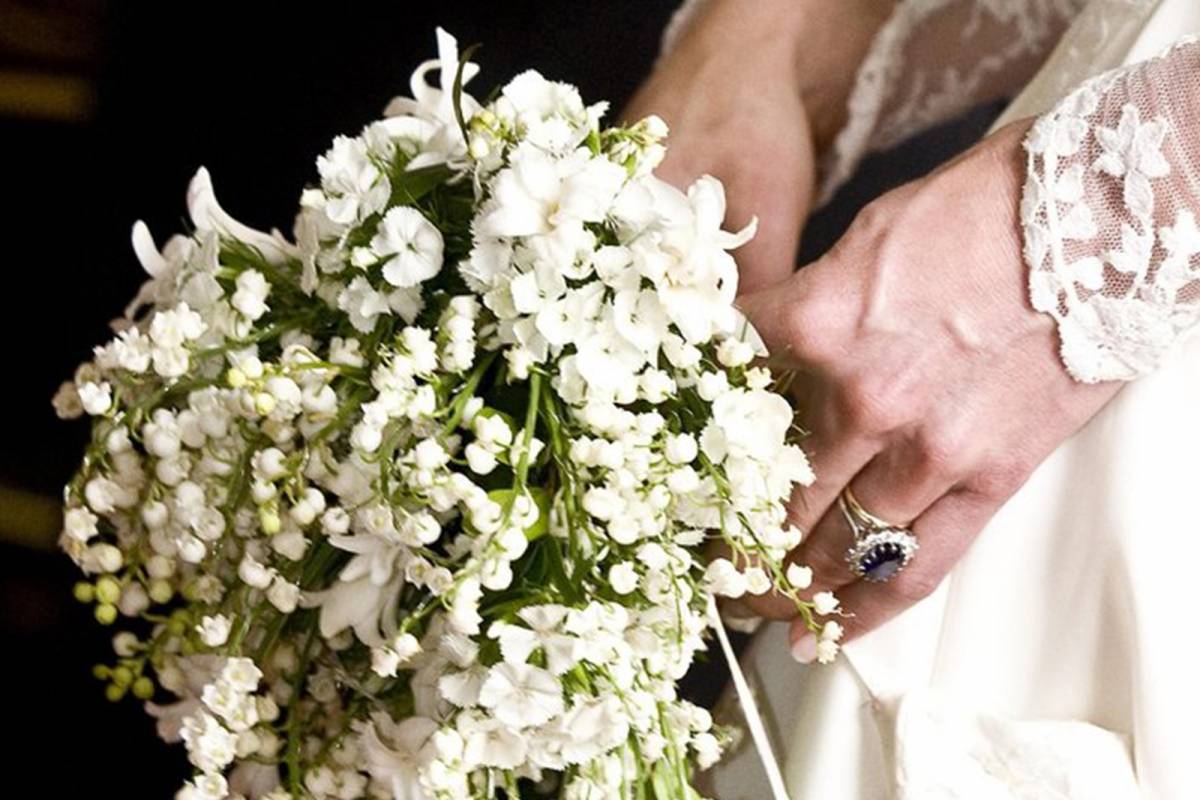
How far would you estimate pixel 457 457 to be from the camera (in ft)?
2.25

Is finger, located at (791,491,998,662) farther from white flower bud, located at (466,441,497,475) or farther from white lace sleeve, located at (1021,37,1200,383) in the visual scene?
white flower bud, located at (466,441,497,475)

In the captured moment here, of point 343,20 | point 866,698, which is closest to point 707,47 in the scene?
point 866,698

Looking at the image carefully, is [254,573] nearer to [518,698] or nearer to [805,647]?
[518,698]

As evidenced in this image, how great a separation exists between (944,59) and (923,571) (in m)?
0.53

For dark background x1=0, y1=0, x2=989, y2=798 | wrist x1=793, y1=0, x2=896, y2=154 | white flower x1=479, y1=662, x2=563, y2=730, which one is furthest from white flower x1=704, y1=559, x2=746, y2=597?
dark background x1=0, y1=0, x2=989, y2=798

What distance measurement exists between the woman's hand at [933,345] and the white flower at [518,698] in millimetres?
243

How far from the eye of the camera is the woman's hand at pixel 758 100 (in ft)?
3.49

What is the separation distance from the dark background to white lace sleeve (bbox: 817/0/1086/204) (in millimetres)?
889

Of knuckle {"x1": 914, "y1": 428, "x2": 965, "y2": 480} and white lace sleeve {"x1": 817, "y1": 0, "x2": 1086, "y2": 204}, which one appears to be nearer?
knuckle {"x1": 914, "y1": 428, "x2": 965, "y2": 480}

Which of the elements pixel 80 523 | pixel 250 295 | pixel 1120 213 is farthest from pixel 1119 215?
pixel 80 523

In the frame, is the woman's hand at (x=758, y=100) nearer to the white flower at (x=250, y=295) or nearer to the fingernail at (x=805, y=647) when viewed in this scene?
the fingernail at (x=805, y=647)

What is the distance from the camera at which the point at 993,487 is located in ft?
2.65

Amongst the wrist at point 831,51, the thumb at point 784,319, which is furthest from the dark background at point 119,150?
the thumb at point 784,319

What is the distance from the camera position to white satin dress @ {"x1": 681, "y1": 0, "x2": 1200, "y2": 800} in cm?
75
